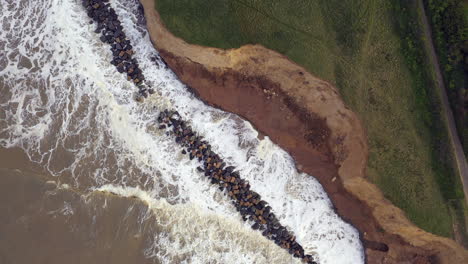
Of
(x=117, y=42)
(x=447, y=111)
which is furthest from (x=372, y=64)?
(x=117, y=42)

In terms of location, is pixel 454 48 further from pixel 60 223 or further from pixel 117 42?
pixel 60 223

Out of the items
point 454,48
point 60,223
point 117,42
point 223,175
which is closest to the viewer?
Result: point 60,223

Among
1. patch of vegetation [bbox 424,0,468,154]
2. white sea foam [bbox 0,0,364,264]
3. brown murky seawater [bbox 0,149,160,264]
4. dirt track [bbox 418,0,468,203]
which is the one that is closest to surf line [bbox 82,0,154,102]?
white sea foam [bbox 0,0,364,264]

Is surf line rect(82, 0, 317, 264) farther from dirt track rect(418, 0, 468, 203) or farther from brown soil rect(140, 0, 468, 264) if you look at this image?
dirt track rect(418, 0, 468, 203)

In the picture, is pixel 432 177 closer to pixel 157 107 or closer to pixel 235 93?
pixel 235 93

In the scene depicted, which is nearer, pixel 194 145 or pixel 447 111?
pixel 447 111

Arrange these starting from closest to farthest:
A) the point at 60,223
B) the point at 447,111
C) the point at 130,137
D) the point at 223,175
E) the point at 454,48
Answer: the point at 60,223, the point at 454,48, the point at 447,111, the point at 130,137, the point at 223,175

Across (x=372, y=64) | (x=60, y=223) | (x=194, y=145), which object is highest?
(x=372, y=64)
